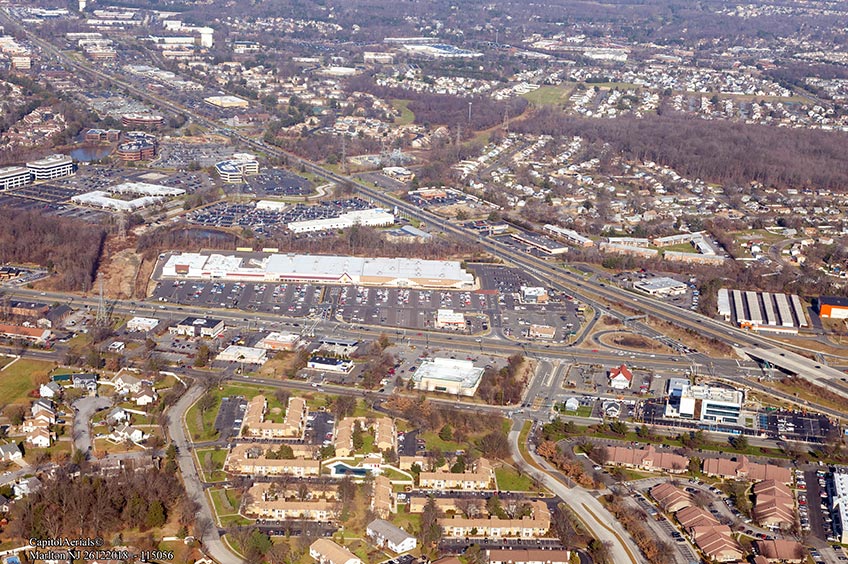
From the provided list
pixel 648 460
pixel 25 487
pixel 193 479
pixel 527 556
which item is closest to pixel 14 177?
pixel 25 487

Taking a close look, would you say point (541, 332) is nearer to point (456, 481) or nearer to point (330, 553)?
point (456, 481)

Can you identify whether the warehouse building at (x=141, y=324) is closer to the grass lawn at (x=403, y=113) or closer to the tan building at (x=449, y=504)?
the tan building at (x=449, y=504)

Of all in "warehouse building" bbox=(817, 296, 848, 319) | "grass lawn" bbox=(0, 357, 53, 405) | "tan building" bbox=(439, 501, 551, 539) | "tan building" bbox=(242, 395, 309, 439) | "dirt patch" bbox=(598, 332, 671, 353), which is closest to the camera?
"tan building" bbox=(439, 501, 551, 539)

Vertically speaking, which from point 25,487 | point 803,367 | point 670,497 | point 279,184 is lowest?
point 279,184

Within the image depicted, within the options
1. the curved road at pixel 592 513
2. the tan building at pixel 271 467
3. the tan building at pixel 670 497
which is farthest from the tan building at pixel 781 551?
the tan building at pixel 271 467

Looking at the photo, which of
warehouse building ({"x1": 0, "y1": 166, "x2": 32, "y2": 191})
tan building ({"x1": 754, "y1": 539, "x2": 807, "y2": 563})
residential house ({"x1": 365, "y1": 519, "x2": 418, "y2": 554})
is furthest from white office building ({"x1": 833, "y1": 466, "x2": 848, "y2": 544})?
warehouse building ({"x1": 0, "y1": 166, "x2": 32, "y2": 191})

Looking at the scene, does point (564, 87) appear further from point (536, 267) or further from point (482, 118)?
point (536, 267)

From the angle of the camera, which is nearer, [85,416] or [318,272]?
[85,416]

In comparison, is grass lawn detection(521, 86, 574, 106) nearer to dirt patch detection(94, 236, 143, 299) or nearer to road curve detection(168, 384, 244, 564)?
dirt patch detection(94, 236, 143, 299)
